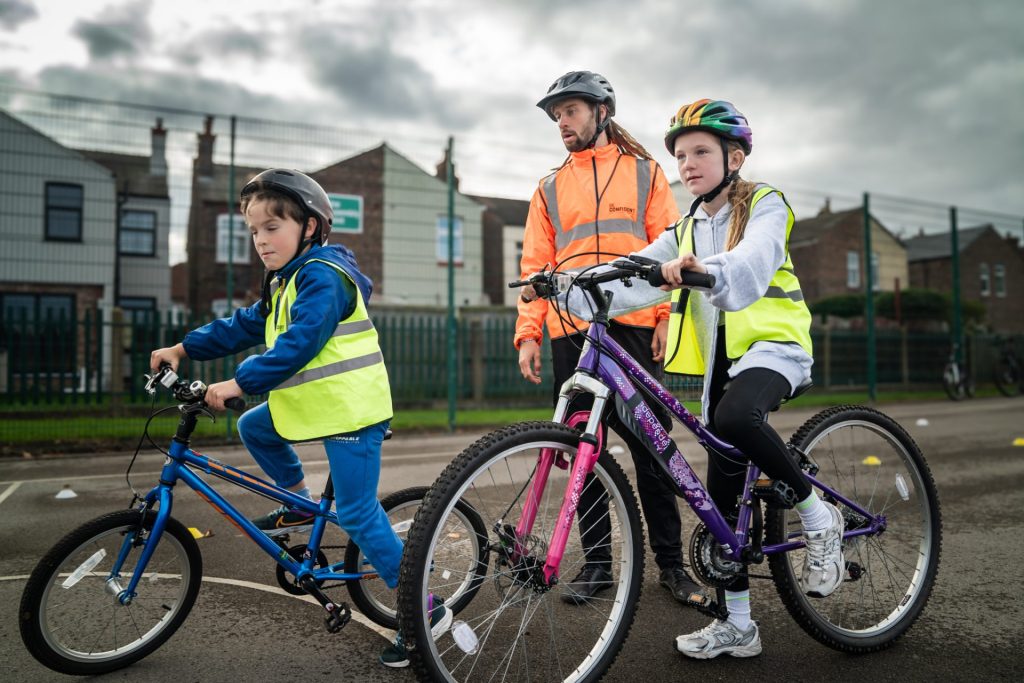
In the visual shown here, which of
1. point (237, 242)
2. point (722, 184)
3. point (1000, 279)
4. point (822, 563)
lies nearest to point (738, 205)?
point (722, 184)

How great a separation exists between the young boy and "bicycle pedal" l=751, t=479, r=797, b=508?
1314 mm

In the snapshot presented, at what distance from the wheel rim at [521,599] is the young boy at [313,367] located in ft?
1.03

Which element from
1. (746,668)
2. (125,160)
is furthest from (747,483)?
(125,160)

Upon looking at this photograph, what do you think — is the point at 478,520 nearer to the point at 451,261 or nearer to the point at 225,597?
the point at 225,597

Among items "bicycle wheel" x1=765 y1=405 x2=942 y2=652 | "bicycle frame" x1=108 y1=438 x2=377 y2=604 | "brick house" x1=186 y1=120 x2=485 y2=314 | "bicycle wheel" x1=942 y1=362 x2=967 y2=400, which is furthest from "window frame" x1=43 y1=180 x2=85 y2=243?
"bicycle wheel" x1=942 y1=362 x2=967 y2=400

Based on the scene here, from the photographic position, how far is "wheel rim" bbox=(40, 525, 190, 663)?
235 centimetres

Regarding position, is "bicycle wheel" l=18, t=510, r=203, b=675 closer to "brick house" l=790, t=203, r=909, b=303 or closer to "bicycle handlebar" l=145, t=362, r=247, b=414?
"bicycle handlebar" l=145, t=362, r=247, b=414

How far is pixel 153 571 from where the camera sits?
258 centimetres

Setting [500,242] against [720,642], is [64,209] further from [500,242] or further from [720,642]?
[500,242]

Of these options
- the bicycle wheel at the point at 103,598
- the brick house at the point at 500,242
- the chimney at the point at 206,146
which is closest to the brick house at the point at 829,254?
the brick house at the point at 500,242

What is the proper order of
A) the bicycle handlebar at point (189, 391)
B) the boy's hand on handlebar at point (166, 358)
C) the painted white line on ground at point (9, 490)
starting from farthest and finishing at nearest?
the painted white line on ground at point (9, 490) → the boy's hand on handlebar at point (166, 358) → the bicycle handlebar at point (189, 391)

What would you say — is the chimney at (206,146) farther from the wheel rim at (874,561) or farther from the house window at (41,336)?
the wheel rim at (874,561)

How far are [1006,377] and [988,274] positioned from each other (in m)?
27.3

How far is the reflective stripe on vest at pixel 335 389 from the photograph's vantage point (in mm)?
2463
